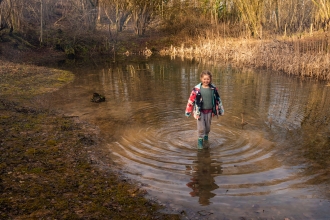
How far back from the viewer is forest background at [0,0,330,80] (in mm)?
23703

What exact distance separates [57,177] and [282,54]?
17.7 m

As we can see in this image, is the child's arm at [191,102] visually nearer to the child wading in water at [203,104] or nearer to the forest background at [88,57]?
the child wading in water at [203,104]

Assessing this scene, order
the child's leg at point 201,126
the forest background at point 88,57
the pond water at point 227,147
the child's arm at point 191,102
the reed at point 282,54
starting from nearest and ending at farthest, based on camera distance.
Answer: the forest background at point 88,57 < the pond water at point 227,147 < the child's arm at point 191,102 < the child's leg at point 201,126 < the reed at point 282,54

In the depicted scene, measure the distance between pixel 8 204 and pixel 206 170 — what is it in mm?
3737

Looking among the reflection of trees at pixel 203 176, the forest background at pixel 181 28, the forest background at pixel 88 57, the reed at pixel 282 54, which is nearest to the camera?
the forest background at pixel 88 57

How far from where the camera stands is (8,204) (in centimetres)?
498

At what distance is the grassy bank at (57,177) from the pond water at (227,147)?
49cm

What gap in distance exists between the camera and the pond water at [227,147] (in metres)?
5.48

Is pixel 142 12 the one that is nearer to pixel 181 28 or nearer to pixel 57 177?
pixel 181 28

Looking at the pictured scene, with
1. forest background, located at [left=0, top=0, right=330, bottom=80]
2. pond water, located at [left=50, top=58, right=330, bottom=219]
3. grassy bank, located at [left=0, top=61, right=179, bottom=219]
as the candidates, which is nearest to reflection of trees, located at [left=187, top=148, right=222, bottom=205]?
pond water, located at [left=50, top=58, right=330, bottom=219]

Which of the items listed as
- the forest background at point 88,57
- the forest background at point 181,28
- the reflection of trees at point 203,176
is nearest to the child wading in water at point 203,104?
the reflection of trees at point 203,176

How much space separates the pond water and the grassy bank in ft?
1.59

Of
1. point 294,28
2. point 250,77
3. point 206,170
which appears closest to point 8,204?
point 206,170

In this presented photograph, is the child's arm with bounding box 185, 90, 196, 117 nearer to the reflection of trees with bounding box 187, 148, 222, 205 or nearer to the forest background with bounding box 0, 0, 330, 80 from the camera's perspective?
the reflection of trees with bounding box 187, 148, 222, 205
